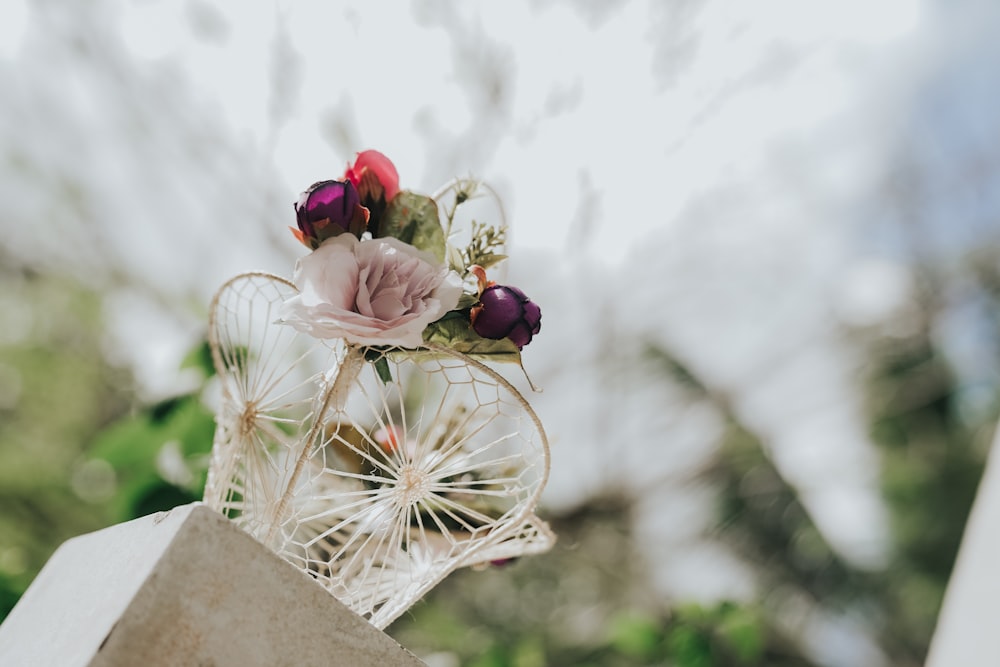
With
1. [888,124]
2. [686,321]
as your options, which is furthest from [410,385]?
[888,124]

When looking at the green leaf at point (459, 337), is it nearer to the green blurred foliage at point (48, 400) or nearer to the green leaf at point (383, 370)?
the green leaf at point (383, 370)

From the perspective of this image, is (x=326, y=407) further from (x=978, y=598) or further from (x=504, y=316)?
(x=978, y=598)

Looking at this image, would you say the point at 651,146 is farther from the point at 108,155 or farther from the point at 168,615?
the point at 168,615

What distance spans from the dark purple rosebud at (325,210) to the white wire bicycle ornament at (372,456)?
11 millimetres

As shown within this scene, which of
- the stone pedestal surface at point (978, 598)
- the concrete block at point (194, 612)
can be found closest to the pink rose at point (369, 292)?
the concrete block at point (194, 612)

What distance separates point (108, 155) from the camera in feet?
13.3

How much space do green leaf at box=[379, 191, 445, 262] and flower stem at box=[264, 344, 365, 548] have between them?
0.34ft

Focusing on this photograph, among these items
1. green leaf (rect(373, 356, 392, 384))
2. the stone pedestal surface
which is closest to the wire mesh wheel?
green leaf (rect(373, 356, 392, 384))

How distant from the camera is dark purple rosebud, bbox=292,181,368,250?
642mm

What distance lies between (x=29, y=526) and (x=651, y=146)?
347 centimetres

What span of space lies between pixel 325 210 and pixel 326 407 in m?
0.16

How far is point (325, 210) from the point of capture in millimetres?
642

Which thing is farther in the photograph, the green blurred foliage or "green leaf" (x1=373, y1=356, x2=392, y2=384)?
the green blurred foliage

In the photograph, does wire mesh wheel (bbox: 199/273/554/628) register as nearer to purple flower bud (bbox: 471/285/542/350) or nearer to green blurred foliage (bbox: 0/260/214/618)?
purple flower bud (bbox: 471/285/542/350)
